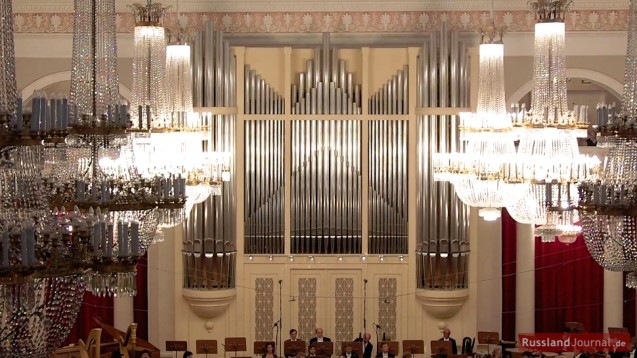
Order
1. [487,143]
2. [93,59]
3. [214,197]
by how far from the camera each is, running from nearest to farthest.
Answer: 1. [93,59]
2. [487,143]
3. [214,197]

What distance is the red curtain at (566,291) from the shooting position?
24.4 m

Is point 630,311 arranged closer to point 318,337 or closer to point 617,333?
point 617,333

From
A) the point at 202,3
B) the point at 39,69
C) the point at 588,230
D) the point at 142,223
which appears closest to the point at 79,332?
the point at 39,69

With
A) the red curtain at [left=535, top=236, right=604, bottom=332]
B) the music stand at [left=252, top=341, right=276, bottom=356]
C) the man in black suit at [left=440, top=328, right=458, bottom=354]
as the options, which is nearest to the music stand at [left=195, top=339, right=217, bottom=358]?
the music stand at [left=252, top=341, right=276, bottom=356]

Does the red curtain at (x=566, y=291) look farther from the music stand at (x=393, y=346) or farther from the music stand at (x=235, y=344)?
the music stand at (x=235, y=344)

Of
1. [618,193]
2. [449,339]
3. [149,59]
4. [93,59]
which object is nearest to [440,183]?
[449,339]

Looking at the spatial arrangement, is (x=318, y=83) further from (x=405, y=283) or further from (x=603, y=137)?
(x=603, y=137)

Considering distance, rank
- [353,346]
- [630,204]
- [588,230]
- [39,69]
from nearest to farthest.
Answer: [630,204], [588,230], [353,346], [39,69]

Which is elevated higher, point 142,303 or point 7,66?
point 7,66

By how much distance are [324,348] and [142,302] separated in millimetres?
3992

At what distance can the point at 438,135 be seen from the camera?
901 inches

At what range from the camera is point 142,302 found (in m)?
24.0

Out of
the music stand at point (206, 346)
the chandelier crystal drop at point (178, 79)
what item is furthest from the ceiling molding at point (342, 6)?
the chandelier crystal drop at point (178, 79)

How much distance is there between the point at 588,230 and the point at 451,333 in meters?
11.0
